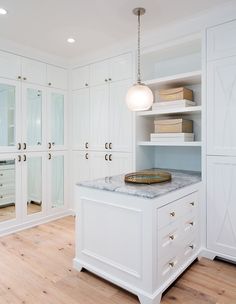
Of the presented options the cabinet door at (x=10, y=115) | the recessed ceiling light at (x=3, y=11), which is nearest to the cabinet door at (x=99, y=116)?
the cabinet door at (x=10, y=115)

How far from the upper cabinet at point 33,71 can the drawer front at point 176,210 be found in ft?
8.45

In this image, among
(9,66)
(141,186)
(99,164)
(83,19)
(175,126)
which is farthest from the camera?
(99,164)

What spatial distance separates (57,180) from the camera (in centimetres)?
382

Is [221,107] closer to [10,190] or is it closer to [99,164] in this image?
[99,164]

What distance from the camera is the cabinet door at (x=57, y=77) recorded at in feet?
11.8

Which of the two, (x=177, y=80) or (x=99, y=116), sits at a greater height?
(x=177, y=80)

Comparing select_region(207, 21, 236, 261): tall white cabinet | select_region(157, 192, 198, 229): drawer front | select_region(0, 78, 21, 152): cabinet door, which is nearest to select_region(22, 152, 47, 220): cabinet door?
select_region(0, 78, 21, 152): cabinet door

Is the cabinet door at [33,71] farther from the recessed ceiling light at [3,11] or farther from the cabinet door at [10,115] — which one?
the recessed ceiling light at [3,11]

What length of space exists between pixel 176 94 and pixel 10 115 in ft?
6.95

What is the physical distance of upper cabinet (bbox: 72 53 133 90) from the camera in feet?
10.2

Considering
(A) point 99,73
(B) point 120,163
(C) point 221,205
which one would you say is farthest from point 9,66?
(C) point 221,205

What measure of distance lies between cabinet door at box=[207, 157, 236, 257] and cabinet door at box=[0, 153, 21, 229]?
241 centimetres

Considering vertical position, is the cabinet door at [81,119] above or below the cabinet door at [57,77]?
below

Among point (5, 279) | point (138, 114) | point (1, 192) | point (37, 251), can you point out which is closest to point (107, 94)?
point (138, 114)
